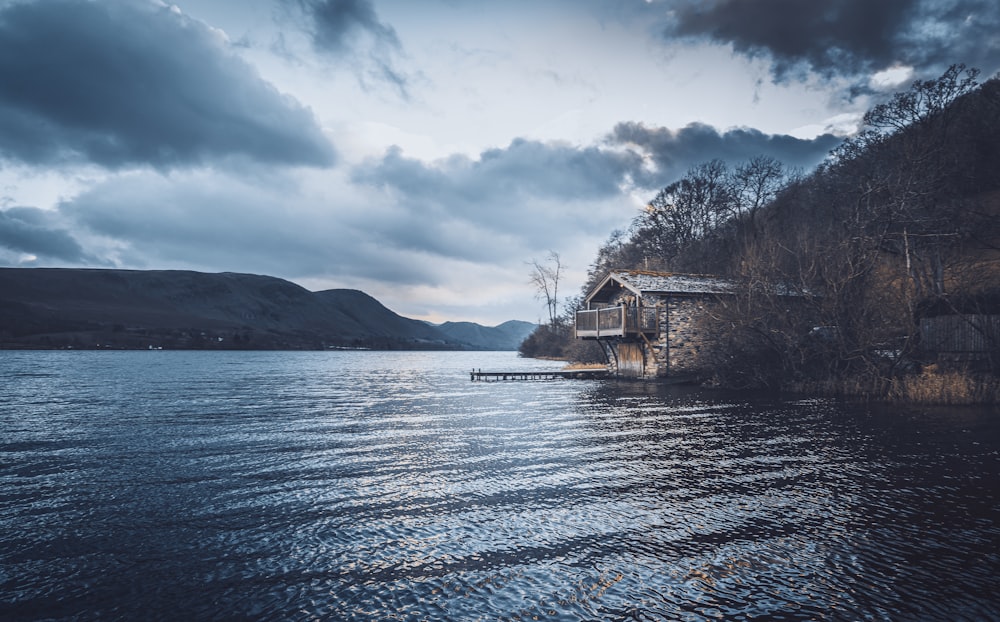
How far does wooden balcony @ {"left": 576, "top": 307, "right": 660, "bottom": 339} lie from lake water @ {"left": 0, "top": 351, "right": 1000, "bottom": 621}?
17601mm

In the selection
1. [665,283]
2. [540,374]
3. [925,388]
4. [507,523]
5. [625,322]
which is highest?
[665,283]

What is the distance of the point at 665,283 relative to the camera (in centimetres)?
Result: 3572

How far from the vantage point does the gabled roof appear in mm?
34469

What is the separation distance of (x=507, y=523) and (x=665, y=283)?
30.3 meters

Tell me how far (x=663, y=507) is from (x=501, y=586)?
3.78m

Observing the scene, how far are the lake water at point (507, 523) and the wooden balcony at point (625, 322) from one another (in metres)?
17.6

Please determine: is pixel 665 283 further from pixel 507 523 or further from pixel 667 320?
pixel 507 523

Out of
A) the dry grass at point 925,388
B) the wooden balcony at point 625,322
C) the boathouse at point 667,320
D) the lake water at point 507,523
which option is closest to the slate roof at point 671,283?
the boathouse at point 667,320

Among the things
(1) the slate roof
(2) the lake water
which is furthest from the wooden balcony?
(2) the lake water

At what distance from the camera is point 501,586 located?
568 centimetres

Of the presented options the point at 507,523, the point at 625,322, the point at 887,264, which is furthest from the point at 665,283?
the point at 507,523

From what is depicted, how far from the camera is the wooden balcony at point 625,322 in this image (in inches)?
1360

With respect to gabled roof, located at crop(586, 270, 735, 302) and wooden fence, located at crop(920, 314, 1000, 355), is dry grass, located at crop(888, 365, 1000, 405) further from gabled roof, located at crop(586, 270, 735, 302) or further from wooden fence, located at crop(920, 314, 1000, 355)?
gabled roof, located at crop(586, 270, 735, 302)

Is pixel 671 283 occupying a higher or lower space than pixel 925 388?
higher
